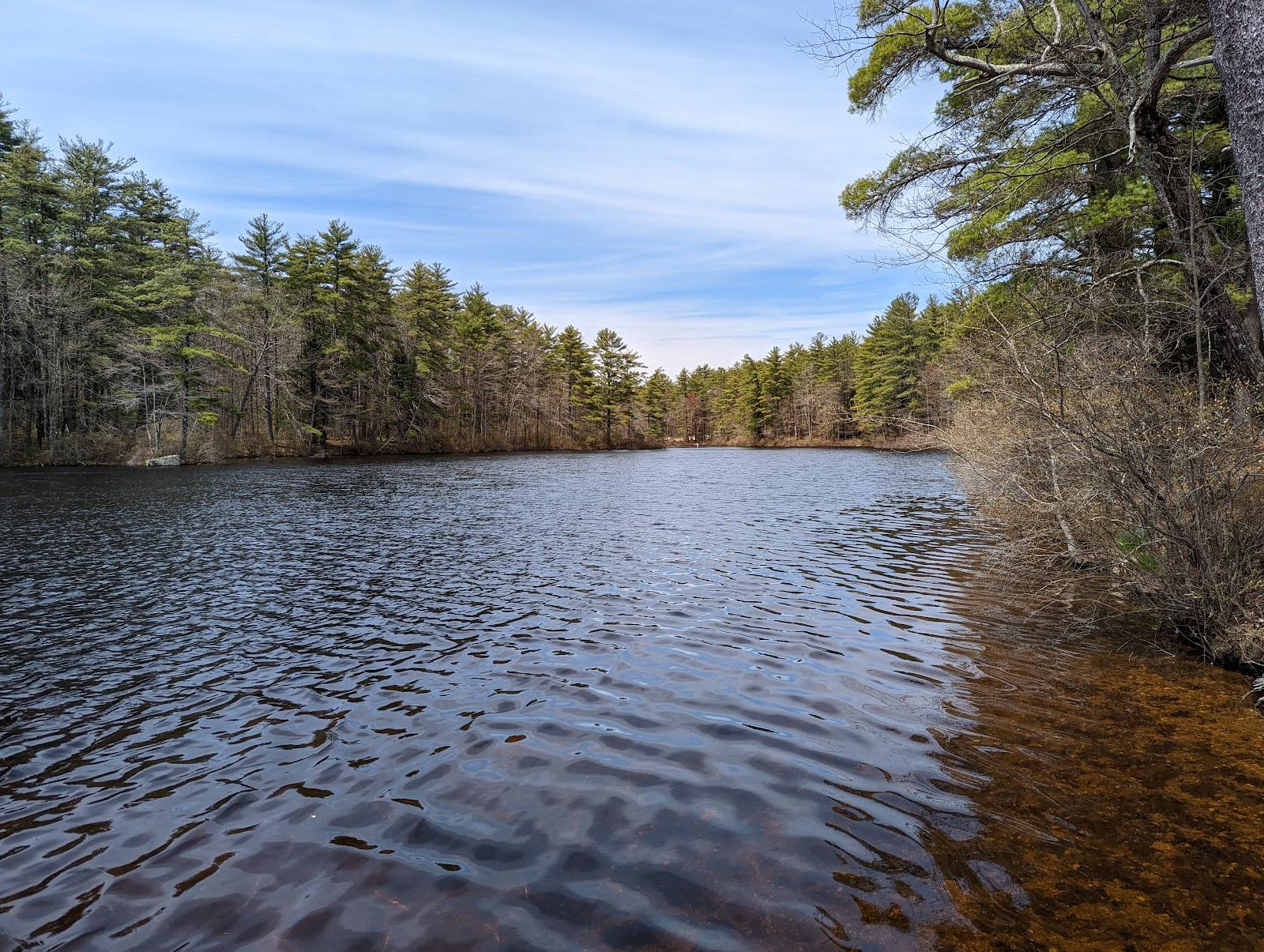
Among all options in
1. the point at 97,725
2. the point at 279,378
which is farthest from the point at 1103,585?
the point at 279,378

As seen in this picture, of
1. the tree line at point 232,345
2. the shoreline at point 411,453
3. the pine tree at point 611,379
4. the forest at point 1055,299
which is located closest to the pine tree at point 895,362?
the tree line at point 232,345

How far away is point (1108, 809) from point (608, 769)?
11.2 feet

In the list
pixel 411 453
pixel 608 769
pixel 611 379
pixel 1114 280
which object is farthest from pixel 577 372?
pixel 608 769

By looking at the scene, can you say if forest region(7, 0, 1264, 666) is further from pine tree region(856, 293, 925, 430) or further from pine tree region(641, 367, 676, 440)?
pine tree region(641, 367, 676, 440)

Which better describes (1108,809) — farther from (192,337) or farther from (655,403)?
(655,403)

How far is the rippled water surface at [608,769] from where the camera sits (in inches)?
128

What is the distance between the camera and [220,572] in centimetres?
1162

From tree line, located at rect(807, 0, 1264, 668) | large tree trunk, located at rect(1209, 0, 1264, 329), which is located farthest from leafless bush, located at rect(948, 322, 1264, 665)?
large tree trunk, located at rect(1209, 0, 1264, 329)

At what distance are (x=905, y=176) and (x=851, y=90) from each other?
1953 mm

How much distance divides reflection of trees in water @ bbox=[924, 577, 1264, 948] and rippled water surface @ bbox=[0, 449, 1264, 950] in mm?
24

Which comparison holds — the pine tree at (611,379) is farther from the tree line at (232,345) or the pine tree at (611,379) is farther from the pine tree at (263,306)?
the pine tree at (263,306)

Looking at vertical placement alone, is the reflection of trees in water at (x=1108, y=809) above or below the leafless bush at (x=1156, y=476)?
below

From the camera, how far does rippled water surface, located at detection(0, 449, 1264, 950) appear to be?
3.25 metres

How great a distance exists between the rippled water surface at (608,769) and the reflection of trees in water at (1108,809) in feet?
0.08
